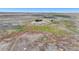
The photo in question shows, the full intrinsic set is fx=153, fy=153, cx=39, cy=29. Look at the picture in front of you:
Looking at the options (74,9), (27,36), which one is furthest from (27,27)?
(74,9)

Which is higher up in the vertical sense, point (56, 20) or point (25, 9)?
point (25, 9)

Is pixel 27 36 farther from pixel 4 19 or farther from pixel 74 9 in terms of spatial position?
pixel 74 9

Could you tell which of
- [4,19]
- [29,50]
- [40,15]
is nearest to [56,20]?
[40,15]

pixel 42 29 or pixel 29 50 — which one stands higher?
pixel 42 29

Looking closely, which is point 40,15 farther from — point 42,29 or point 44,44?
point 44,44
